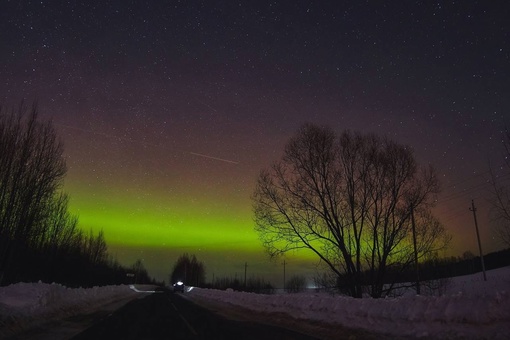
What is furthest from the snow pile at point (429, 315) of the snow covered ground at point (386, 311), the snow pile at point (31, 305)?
the snow pile at point (31, 305)

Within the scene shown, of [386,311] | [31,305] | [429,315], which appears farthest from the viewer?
[31,305]

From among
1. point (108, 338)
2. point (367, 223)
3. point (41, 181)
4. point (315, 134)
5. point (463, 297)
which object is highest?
point (315, 134)

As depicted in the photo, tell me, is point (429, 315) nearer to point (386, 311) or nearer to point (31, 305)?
point (386, 311)

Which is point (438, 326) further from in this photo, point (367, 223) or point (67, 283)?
point (67, 283)

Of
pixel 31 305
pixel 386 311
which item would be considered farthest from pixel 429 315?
pixel 31 305

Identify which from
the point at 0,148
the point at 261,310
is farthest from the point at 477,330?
the point at 0,148

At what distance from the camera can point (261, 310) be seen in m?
22.6

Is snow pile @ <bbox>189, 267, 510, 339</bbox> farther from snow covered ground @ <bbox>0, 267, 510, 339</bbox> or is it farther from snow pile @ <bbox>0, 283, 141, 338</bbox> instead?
snow pile @ <bbox>0, 283, 141, 338</bbox>

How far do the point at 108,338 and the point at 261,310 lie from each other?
13178 millimetres

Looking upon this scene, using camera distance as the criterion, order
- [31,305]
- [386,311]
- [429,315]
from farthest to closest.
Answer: [31,305]
[386,311]
[429,315]

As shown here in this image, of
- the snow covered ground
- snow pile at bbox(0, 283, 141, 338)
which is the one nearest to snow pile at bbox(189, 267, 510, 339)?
the snow covered ground

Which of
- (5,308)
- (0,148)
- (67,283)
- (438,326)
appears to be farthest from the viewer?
(67,283)

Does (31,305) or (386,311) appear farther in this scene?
(31,305)

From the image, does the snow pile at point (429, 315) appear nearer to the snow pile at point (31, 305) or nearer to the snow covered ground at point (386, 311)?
the snow covered ground at point (386, 311)
